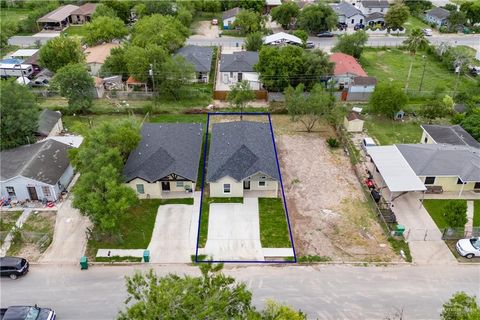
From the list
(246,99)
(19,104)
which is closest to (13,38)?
(19,104)

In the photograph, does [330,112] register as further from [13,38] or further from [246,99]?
[13,38]

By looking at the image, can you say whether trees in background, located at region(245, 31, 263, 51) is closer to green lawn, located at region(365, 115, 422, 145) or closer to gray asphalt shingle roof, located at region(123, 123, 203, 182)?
green lawn, located at region(365, 115, 422, 145)

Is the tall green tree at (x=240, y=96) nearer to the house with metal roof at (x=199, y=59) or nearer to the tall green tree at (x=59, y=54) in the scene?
the house with metal roof at (x=199, y=59)

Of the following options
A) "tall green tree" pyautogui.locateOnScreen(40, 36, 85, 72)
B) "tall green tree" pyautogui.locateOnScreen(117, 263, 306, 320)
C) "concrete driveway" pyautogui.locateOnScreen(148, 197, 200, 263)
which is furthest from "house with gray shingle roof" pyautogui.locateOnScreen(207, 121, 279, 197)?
"tall green tree" pyautogui.locateOnScreen(40, 36, 85, 72)

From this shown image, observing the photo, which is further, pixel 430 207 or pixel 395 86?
pixel 395 86

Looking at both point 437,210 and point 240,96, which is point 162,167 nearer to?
point 240,96

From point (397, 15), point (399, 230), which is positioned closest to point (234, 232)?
point (399, 230)

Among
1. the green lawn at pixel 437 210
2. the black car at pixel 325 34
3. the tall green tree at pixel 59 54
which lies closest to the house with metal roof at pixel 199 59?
the tall green tree at pixel 59 54
